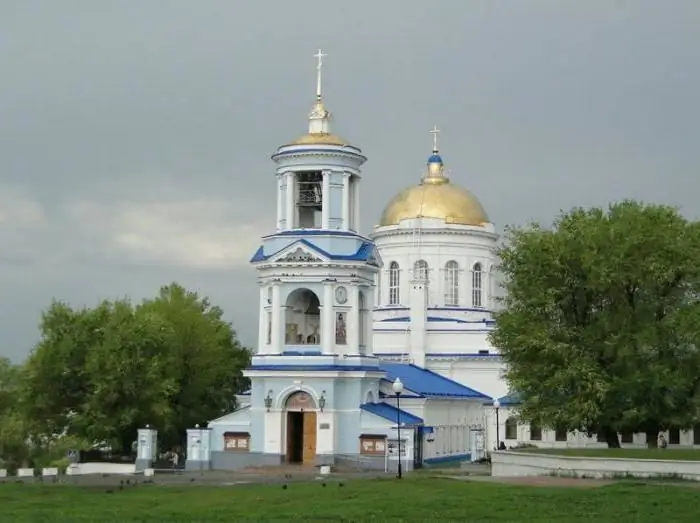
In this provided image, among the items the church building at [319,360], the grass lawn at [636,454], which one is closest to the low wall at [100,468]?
the church building at [319,360]

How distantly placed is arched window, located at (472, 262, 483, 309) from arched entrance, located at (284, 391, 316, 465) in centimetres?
2247

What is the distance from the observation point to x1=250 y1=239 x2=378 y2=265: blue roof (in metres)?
55.2

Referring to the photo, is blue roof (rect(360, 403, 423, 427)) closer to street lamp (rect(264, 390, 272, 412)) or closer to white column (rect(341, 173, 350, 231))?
street lamp (rect(264, 390, 272, 412))

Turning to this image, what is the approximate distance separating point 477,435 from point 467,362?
7.99 m

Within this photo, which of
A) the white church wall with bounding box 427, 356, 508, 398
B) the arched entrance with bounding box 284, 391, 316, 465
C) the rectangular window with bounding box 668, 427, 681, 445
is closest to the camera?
the arched entrance with bounding box 284, 391, 316, 465

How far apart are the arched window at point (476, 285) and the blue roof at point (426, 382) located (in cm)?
643

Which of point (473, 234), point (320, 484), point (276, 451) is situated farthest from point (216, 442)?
point (473, 234)

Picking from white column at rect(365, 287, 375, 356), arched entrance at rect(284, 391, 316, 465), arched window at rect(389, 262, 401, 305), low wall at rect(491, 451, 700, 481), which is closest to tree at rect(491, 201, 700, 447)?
low wall at rect(491, 451, 700, 481)

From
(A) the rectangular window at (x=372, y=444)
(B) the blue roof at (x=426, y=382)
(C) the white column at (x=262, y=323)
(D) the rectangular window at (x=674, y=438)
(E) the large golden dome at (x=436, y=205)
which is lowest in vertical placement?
(A) the rectangular window at (x=372, y=444)

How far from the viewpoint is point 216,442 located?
5631cm

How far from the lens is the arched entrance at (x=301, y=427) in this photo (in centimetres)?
5528

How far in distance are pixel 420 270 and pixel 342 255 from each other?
2038 cm

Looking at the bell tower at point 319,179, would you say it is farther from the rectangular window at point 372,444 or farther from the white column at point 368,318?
the rectangular window at point 372,444

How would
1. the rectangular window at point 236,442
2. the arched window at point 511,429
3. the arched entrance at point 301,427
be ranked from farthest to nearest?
the arched window at point 511,429, the rectangular window at point 236,442, the arched entrance at point 301,427
